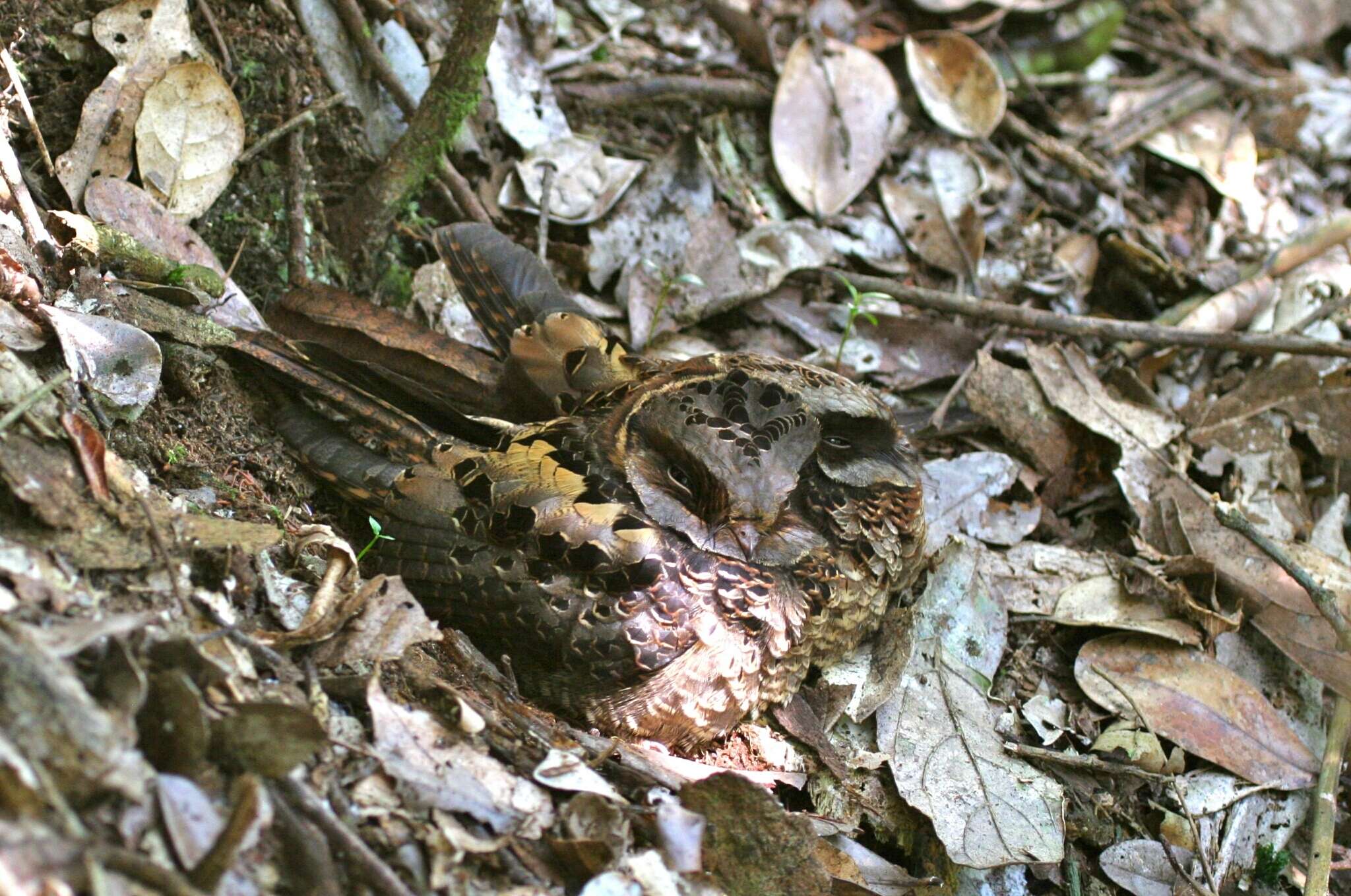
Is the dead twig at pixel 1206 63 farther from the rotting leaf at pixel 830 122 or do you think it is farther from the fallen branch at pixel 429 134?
the fallen branch at pixel 429 134

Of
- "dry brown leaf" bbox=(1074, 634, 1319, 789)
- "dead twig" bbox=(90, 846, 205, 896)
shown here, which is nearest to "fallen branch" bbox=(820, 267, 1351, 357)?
"dry brown leaf" bbox=(1074, 634, 1319, 789)

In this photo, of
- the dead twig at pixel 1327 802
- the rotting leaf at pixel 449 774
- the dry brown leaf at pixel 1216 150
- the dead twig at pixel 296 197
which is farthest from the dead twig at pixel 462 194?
the dry brown leaf at pixel 1216 150

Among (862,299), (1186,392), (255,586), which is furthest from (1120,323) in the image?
(255,586)

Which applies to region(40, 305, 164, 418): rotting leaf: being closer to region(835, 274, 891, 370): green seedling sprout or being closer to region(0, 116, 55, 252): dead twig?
region(0, 116, 55, 252): dead twig

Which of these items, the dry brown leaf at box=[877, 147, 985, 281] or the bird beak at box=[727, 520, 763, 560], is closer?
the bird beak at box=[727, 520, 763, 560]

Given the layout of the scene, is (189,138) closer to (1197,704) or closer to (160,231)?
(160,231)
